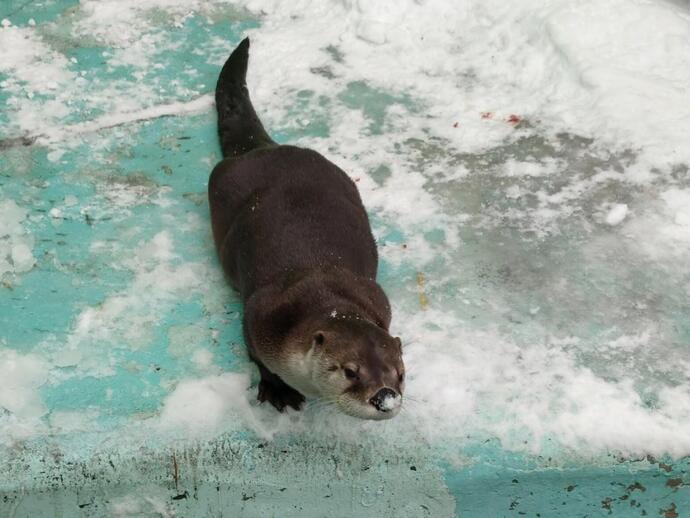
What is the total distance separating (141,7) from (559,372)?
8.36 ft

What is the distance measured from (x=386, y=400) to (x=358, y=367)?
4.5 inches

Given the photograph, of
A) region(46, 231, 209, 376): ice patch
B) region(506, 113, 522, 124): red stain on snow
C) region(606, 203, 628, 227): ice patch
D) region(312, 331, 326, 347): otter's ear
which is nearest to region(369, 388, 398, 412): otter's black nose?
region(312, 331, 326, 347): otter's ear

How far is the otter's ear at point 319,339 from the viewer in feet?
7.04

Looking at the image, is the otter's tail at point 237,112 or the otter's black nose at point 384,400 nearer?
the otter's black nose at point 384,400

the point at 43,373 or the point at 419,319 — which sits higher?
the point at 419,319

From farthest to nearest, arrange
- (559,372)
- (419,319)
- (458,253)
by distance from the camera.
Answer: (458,253) → (419,319) → (559,372)

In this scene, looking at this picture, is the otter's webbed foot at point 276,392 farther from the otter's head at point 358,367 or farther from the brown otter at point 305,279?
the otter's head at point 358,367

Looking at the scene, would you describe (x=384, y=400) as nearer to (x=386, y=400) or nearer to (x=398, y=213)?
(x=386, y=400)

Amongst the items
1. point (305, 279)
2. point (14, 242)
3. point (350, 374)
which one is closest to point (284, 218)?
point (305, 279)

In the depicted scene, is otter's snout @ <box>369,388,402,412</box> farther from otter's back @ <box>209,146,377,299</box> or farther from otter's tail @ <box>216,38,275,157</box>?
otter's tail @ <box>216,38,275,157</box>

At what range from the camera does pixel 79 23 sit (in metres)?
3.87

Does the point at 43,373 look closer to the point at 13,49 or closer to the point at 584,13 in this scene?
the point at 13,49

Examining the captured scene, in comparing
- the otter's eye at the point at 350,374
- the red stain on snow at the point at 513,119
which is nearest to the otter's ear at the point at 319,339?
Result: the otter's eye at the point at 350,374

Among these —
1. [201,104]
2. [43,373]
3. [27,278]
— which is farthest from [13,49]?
[43,373]
